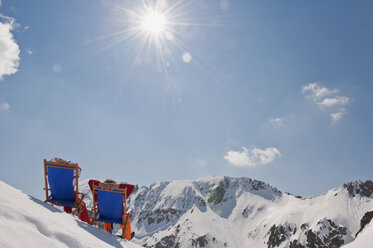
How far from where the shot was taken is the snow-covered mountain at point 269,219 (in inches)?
3962

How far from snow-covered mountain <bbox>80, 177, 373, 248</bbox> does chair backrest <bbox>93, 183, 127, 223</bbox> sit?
4123 inches

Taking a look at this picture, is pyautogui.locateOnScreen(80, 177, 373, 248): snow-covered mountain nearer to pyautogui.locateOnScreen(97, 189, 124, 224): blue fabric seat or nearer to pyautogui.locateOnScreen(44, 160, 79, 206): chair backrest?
pyautogui.locateOnScreen(97, 189, 124, 224): blue fabric seat

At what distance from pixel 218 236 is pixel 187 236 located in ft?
61.0

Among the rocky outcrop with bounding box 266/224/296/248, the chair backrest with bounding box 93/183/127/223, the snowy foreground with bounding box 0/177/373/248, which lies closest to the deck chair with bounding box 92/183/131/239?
the chair backrest with bounding box 93/183/127/223

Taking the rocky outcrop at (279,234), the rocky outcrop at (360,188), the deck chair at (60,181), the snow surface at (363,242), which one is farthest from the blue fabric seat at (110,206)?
the rocky outcrop at (360,188)

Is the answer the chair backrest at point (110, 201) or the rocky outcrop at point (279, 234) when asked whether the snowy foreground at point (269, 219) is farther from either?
the chair backrest at point (110, 201)

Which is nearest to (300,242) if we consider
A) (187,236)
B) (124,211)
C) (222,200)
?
(187,236)

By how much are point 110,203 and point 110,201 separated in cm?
6

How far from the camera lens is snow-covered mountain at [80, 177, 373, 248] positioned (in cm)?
10062

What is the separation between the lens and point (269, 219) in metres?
138

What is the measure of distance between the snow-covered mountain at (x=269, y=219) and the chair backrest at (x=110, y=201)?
4123 inches

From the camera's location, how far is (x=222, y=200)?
193875 millimetres

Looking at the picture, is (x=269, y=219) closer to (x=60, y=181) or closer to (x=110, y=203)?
(x=110, y=203)

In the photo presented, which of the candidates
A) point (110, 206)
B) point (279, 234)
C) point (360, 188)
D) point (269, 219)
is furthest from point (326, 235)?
point (110, 206)
